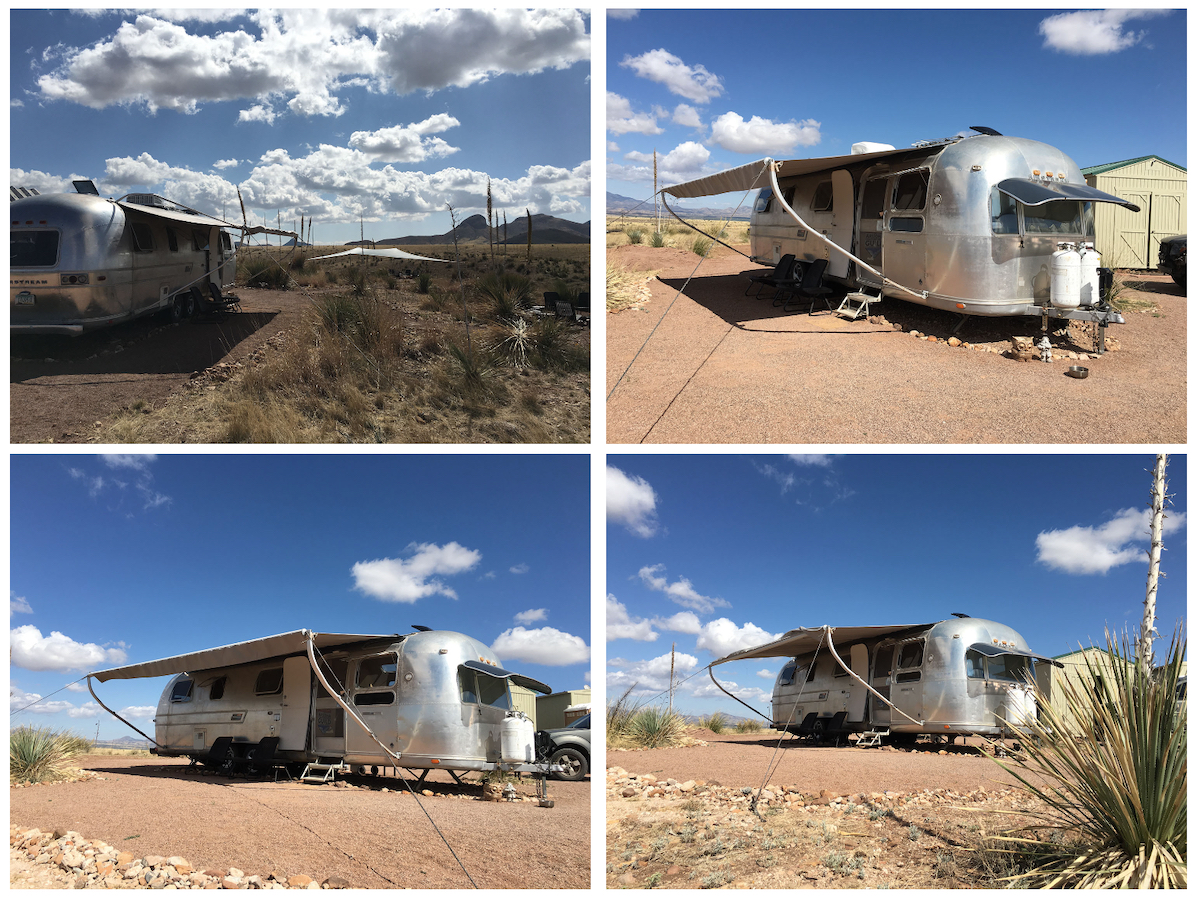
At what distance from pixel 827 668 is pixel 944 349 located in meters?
5.52

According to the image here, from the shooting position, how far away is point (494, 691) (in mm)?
9281

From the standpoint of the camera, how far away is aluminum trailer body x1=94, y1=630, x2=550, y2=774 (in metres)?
8.70

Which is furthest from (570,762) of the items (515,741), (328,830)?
(328,830)

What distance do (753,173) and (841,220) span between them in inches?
144

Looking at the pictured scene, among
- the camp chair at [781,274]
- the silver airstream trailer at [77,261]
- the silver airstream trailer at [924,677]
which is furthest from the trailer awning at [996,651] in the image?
the silver airstream trailer at [77,261]

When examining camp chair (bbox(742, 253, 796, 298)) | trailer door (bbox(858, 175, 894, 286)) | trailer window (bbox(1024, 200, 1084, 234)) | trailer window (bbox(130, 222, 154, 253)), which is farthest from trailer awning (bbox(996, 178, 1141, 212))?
trailer window (bbox(130, 222, 154, 253))

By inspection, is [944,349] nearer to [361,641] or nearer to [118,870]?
[361,641]

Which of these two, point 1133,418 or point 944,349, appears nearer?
point 1133,418

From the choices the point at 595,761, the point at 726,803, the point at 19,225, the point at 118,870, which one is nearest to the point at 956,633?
the point at 726,803

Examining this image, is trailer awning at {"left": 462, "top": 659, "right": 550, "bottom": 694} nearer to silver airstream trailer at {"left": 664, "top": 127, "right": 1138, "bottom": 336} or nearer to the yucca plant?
the yucca plant

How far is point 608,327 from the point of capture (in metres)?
11.9

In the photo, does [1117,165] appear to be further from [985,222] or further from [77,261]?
[77,261]

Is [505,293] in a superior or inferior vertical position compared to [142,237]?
inferior

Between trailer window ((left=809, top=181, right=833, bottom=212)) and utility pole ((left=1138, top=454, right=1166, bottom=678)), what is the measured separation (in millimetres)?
9597
